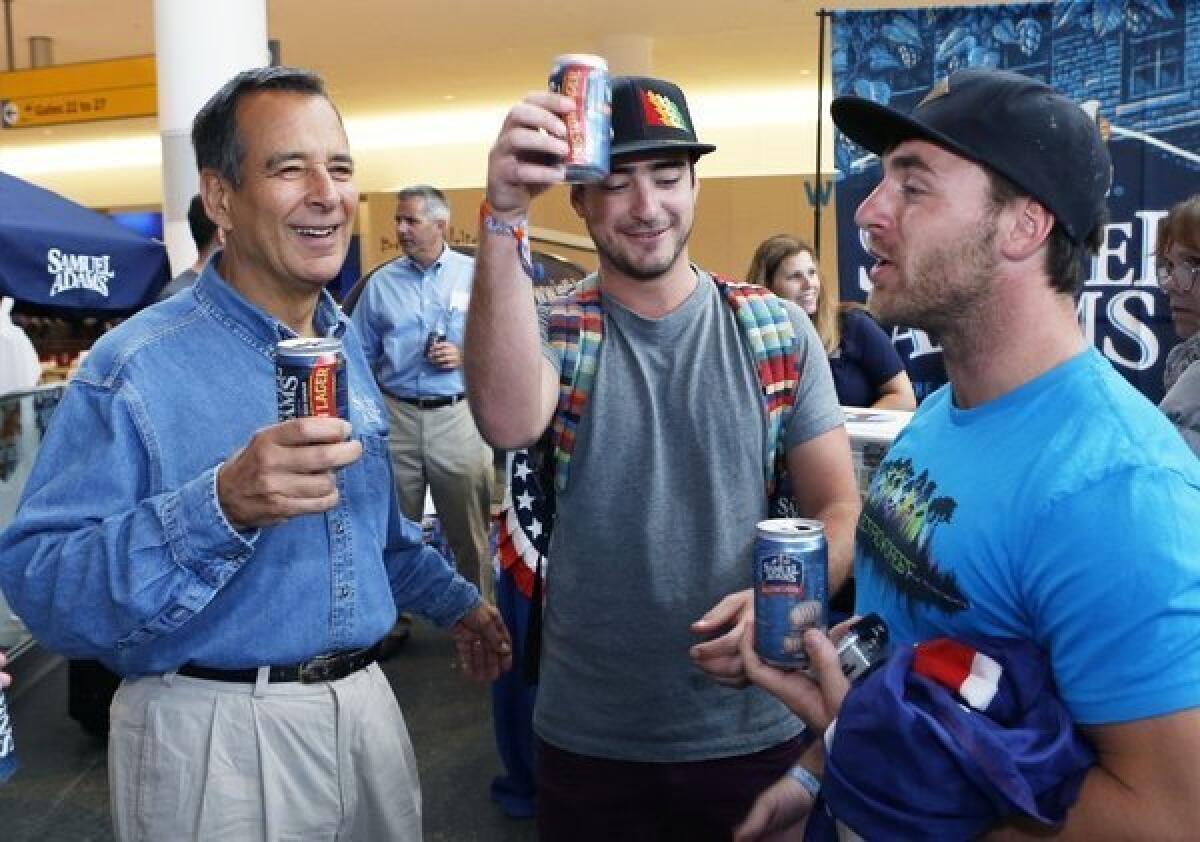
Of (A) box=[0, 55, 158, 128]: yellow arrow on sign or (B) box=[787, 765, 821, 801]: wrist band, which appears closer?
(B) box=[787, 765, 821, 801]: wrist band

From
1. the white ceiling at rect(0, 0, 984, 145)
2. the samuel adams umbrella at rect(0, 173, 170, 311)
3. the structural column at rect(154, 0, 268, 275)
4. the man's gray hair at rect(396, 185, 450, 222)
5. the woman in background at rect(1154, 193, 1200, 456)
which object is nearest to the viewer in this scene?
the woman in background at rect(1154, 193, 1200, 456)

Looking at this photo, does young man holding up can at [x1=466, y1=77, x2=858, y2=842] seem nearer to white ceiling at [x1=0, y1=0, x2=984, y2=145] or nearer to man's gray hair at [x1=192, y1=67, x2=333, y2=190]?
man's gray hair at [x1=192, y1=67, x2=333, y2=190]

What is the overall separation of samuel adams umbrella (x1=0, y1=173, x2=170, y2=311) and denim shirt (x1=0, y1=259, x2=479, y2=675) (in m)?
2.78

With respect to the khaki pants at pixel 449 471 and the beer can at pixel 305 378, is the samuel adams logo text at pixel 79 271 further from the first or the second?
the beer can at pixel 305 378

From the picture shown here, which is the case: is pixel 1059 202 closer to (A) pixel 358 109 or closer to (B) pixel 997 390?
(B) pixel 997 390

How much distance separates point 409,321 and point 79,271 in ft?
4.17

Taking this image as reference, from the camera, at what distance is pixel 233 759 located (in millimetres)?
1461

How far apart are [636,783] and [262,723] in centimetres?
59

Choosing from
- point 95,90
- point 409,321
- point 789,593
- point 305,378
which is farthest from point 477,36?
point 789,593

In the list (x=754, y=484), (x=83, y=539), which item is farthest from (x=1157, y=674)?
(x=83, y=539)

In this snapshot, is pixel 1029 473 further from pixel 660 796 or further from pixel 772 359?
pixel 660 796

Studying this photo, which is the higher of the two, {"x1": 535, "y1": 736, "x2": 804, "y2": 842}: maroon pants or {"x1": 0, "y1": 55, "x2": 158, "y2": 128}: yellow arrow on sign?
{"x1": 0, "y1": 55, "x2": 158, "y2": 128}: yellow arrow on sign

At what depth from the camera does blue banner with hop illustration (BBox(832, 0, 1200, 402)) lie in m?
3.72

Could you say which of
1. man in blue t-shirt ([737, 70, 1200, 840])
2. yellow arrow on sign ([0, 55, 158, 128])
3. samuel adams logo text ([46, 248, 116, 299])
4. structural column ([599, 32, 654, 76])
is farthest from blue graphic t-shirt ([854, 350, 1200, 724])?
structural column ([599, 32, 654, 76])
